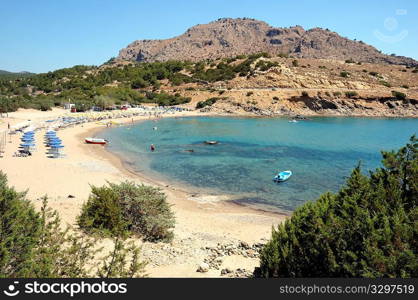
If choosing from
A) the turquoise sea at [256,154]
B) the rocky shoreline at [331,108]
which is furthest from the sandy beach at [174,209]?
the rocky shoreline at [331,108]

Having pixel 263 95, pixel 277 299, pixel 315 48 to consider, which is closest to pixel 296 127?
pixel 263 95

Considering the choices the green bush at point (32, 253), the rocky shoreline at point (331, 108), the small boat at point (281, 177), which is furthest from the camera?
the rocky shoreline at point (331, 108)

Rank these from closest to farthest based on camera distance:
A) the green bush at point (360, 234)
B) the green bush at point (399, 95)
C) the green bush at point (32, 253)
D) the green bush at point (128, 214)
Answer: the green bush at point (360, 234) < the green bush at point (32, 253) < the green bush at point (128, 214) < the green bush at point (399, 95)

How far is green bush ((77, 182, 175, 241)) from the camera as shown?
10945mm

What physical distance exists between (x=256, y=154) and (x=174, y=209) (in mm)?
18449

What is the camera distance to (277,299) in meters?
4.14

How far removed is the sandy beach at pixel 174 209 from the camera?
971 cm

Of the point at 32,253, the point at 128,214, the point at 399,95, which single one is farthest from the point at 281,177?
the point at 399,95

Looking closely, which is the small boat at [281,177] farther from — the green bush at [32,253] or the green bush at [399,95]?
the green bush at [399,95]

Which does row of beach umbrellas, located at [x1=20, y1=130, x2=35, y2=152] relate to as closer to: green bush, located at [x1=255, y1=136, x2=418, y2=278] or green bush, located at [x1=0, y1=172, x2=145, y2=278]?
green bush, located at [x1=0, y1=172, x2=145, y2=278]

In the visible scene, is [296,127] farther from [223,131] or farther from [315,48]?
[315,48]

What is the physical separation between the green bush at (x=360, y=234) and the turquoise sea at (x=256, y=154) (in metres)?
2.16

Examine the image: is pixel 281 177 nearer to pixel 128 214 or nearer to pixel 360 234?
pixel 128 214

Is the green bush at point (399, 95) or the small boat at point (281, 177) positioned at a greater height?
the green bush at point (399, 95)
